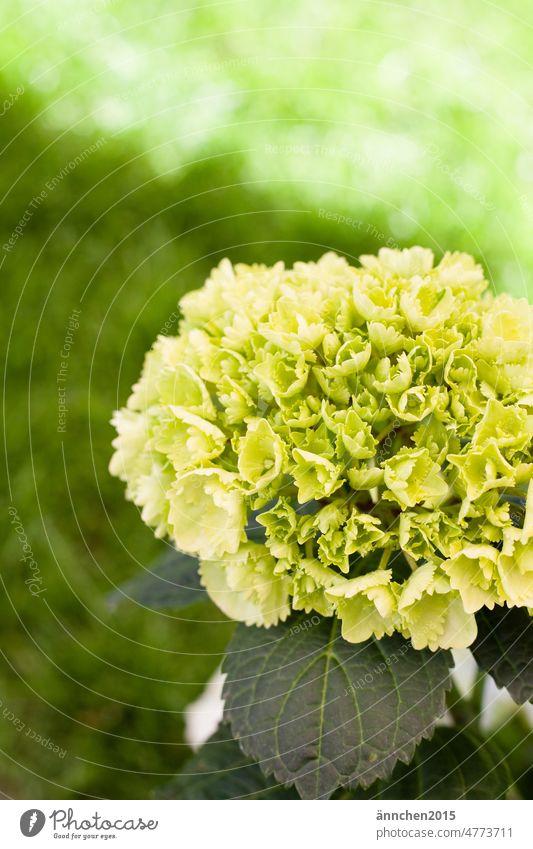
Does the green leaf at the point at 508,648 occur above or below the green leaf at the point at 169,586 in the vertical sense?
below

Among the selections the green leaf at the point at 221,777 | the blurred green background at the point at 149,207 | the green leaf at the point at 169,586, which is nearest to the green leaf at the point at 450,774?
the green leaf at the point at 221,777

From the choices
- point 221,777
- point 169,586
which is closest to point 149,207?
point 169,586

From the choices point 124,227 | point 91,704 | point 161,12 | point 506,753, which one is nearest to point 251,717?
point 506,753
